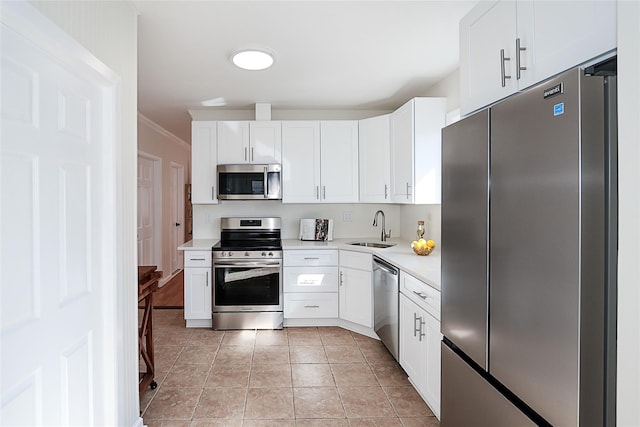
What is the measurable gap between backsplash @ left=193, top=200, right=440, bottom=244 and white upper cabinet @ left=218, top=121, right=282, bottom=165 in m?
0.60

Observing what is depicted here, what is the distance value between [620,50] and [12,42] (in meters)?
1.70

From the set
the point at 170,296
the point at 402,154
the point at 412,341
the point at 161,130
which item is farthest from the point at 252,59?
the point at 170,296

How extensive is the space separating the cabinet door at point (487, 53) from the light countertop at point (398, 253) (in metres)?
1.02

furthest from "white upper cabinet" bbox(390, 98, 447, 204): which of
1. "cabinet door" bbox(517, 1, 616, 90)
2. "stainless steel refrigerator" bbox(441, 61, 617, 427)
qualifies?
"cabinet door" bbox(517, 1, 616, 90)

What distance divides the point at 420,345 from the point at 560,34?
1.88 metres

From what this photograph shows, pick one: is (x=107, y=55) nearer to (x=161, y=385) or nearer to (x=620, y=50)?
(x=620, y=50)

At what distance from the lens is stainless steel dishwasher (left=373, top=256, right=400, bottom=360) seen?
9.33 feet

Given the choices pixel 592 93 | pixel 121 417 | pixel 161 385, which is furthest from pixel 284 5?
pixel 161 385

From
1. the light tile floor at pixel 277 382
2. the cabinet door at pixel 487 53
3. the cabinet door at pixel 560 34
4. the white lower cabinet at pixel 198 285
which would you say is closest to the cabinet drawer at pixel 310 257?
the light tile floor at pixel 277 382

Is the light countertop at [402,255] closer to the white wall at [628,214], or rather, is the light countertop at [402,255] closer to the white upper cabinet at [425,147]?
the white upper cabinet at [425,147]

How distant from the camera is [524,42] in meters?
1.27

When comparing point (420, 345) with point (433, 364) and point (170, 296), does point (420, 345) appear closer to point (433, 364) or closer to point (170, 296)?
point (433, 364)

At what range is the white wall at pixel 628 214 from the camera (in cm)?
77

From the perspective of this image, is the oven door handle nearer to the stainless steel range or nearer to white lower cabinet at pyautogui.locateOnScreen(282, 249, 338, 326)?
the stainless steel range
